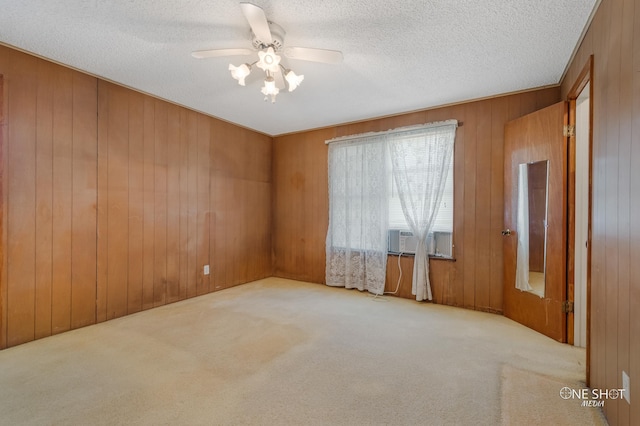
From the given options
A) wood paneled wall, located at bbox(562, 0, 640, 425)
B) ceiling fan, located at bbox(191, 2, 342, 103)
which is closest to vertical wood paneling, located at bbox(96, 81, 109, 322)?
ceiling fan, located at bbox(191, 2, 342, 103)

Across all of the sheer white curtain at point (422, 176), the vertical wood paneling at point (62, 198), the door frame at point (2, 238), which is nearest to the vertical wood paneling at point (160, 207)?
the vertical wood paneling at point (62, 198)

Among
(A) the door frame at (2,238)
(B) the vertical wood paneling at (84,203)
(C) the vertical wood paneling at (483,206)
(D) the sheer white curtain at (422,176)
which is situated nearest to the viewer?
(A) the door frame at (2,238)

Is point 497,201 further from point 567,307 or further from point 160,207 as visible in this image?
point 160,207

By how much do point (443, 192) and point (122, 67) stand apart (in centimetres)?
363

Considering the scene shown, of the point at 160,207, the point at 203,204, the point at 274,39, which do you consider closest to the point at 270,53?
the point at 274,39

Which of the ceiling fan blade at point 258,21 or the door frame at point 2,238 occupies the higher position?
the ceiling fan blade at point 258,21

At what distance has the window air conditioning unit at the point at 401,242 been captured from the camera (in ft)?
12.3

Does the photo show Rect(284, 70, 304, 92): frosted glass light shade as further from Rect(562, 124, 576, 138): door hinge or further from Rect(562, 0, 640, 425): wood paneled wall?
Rect(562, 124, 576, 138): door hinge

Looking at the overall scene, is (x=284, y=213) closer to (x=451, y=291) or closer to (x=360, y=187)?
(x=360, y=187)

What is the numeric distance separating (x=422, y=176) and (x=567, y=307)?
6.28ft

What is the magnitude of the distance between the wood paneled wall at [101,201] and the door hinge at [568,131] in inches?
153

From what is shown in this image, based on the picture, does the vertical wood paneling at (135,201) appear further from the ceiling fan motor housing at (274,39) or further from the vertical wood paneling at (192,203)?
the ceiling fan motor housing at (274,39)

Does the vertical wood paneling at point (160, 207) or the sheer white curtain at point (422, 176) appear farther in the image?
the sheer white curtain at point (422, 176)

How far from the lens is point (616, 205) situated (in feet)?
4.76
